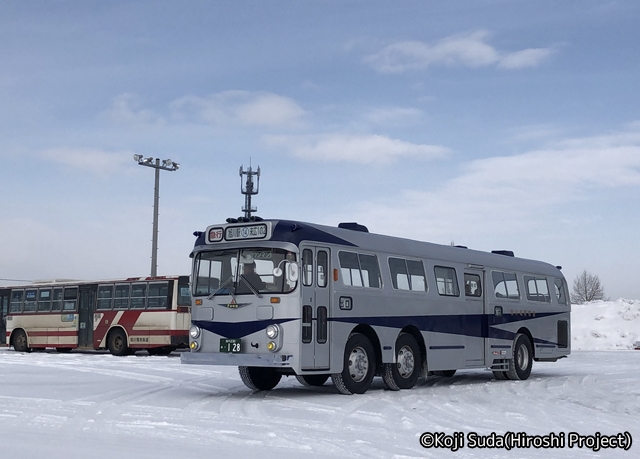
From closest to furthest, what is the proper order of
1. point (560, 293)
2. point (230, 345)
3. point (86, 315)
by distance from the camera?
point (230, 345) < point (560, 293) < point (86, 315)

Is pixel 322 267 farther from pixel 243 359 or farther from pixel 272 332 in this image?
pixel 243 359

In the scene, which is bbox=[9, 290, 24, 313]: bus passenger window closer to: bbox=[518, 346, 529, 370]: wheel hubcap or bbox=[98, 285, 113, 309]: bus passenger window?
bbox=[98, 285, 113, 309]: bus passenger window

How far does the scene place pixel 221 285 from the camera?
16.1 metres

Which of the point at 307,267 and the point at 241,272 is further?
the point at 241,272

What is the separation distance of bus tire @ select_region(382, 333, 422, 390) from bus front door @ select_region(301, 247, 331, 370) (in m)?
2.03

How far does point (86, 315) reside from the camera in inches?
1363

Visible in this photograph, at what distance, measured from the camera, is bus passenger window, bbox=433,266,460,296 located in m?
19.1

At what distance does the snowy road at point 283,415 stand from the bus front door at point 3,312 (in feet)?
57.2

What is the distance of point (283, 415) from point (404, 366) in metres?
5.11

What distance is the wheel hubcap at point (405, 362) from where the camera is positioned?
17614 mm

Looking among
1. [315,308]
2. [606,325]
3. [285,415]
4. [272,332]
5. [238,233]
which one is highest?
[238,233]

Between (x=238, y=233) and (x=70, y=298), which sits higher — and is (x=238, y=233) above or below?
above

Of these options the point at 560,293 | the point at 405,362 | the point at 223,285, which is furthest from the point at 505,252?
the point at 223,285

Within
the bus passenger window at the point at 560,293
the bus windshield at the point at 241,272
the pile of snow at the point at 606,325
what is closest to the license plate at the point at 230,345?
the bus windshield at the point at 241,272
